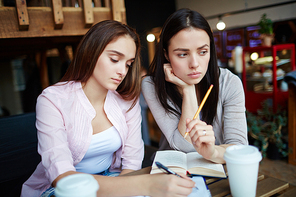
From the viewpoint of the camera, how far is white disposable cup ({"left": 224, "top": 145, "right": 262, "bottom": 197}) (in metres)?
0.74

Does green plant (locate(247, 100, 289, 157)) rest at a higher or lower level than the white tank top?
lower

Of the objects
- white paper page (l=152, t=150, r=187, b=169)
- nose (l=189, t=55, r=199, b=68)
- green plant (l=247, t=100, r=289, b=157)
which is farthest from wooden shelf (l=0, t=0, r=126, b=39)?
green plant (l=247, t=100, r=289, b=157)

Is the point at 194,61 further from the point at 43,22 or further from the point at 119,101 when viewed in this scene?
the point at 43,22

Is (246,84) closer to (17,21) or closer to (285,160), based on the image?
(285,160)

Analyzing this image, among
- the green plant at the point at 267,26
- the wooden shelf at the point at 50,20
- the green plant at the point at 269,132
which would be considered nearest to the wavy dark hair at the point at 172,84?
the wooden shelf at the point at 50,20

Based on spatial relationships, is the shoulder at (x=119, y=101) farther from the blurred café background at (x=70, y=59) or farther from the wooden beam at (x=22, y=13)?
the wooden beam at (x=22, y=13)

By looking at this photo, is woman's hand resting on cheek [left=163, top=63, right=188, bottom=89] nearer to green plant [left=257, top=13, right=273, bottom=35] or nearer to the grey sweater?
the grey sweater

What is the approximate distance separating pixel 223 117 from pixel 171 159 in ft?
2.04

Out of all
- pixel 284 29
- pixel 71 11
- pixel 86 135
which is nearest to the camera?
pixel 86 135

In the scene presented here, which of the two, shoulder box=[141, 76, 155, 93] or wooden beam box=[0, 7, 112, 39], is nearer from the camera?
shoulder box=[141, 76, 155, 93]

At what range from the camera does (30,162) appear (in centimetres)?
170

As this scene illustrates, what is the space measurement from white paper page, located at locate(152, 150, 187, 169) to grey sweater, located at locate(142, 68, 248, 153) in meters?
0.16

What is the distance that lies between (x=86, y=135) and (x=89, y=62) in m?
0.39

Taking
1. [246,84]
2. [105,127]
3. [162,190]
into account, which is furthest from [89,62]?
[246,84]
